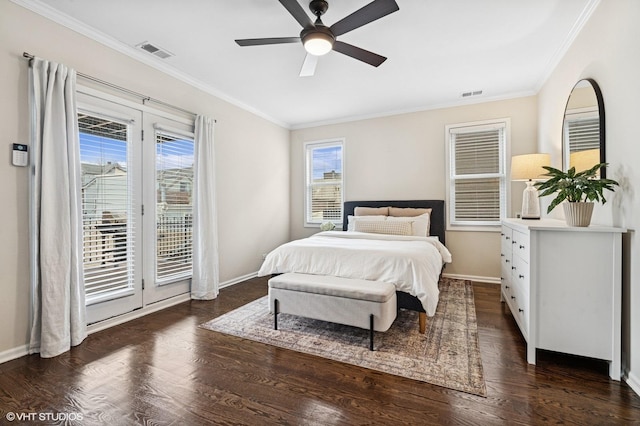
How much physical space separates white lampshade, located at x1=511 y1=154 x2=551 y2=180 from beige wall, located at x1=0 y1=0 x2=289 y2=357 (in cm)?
377

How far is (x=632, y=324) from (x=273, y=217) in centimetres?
469

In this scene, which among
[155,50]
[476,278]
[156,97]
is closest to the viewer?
[155,50]

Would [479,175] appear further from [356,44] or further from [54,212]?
[54,212]

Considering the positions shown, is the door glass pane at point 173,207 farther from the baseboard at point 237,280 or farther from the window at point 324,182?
the window at point 324,182

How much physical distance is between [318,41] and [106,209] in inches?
99.9

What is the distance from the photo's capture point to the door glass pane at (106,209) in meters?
2.73

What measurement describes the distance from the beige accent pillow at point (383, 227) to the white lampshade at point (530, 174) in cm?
145

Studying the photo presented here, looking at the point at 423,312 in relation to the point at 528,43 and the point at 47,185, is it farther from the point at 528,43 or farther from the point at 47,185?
the point at 47,185

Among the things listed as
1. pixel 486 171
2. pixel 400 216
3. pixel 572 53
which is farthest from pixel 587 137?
pixel 400 216

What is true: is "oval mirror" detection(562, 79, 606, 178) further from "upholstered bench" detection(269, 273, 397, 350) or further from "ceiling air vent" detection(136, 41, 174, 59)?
"ceiling air vent" detection(136, 41, 174, 59)

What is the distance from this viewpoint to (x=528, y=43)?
300cm

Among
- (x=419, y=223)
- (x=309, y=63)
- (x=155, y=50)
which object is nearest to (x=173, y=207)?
(x=155, y=50)

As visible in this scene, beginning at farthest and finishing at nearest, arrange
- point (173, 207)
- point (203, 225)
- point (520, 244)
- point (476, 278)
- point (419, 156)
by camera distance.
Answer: point (419, 156) → point (476, 278) → point (203, 225) → point (173, 207) → point (520, 244)

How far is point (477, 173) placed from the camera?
182 inches
